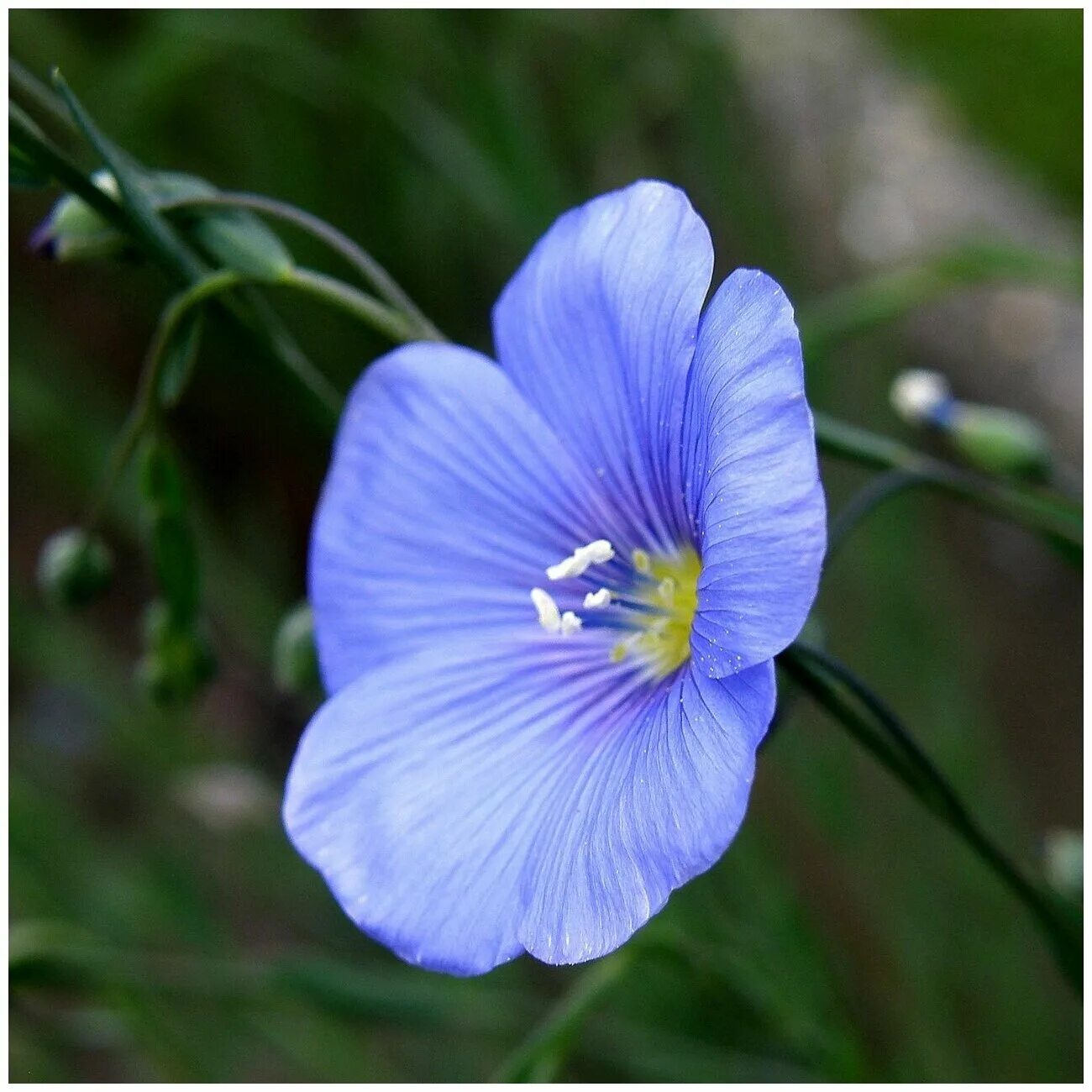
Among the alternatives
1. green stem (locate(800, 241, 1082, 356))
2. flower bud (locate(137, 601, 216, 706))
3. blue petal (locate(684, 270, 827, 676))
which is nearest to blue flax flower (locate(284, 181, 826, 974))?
blue petal (locate(684, 270, 827, 676))

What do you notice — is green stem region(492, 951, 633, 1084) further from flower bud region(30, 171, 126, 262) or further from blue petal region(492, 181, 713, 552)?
flower bud region(30, 171, 126, 262)

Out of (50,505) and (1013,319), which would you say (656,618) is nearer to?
(1013,319)

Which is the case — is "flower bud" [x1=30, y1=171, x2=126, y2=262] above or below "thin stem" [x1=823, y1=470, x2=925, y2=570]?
above

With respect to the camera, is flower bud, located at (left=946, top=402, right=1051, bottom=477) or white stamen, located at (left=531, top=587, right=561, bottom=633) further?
flower bud, located at (left=946, top=402, right=1051, bottom=477)

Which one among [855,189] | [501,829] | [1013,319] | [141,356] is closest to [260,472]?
[141,356]

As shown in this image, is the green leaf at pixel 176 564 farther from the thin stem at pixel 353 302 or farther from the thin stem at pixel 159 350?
the thin stem at pixel 353 302

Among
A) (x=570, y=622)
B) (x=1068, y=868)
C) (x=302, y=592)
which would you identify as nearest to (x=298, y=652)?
(x=570, y=622)

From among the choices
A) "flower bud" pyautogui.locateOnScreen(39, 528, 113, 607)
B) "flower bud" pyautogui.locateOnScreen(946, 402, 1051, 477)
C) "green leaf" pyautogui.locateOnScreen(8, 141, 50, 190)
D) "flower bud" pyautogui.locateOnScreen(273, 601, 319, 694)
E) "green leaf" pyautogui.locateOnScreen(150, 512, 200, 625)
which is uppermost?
"green leaf" pyautogui.locateOnScreen(8, 141, 50, 190)

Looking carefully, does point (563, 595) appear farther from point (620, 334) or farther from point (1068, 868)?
point (1068, 868)
